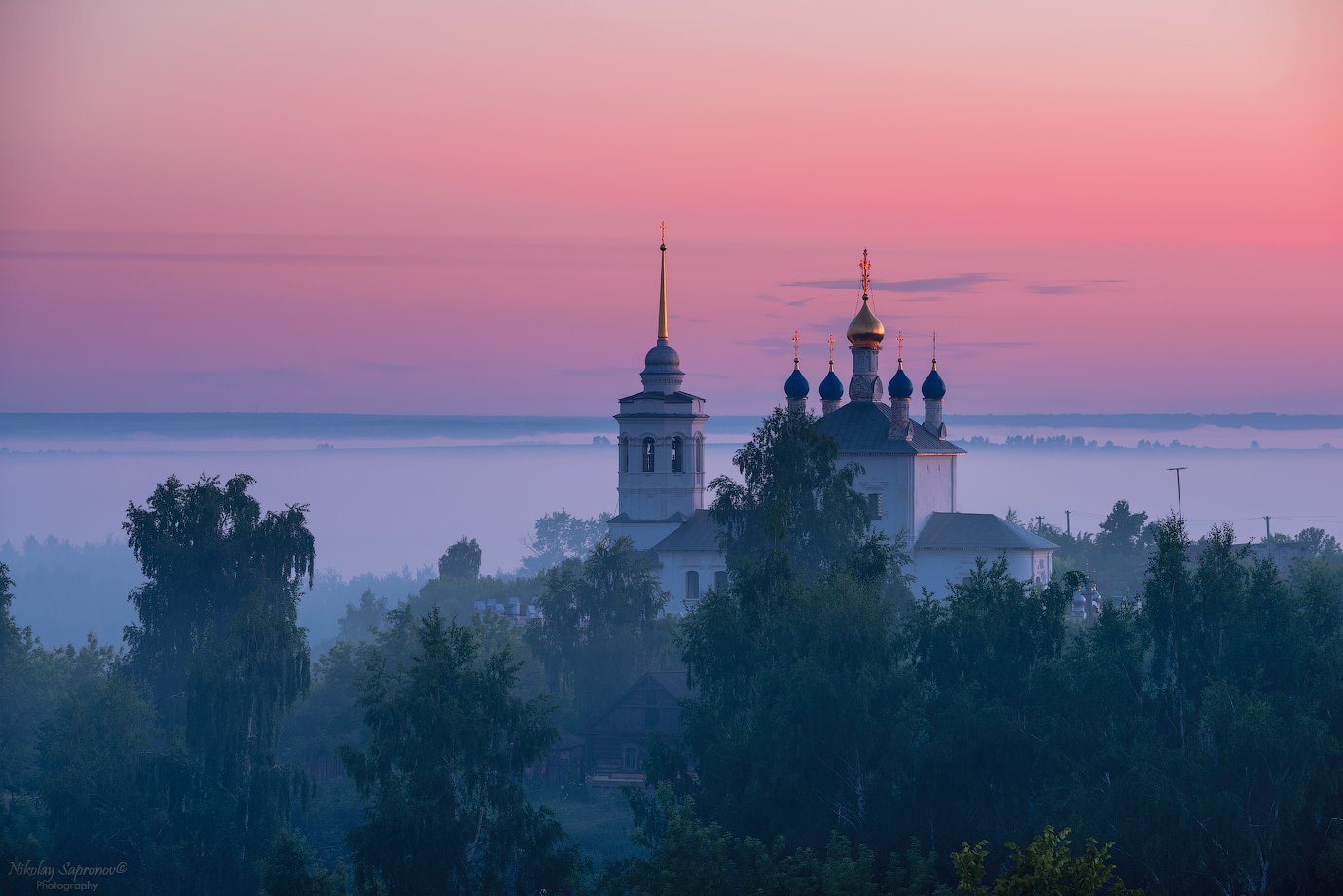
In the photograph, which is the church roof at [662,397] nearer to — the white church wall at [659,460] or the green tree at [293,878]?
the white church wall at [659,460]

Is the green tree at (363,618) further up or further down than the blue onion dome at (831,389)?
further down

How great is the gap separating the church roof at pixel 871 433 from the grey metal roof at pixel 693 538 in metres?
4.89

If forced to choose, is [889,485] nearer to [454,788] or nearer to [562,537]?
[454,788]

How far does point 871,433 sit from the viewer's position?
6009cm

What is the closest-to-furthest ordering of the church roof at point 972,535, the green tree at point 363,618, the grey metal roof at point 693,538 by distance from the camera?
the church roof at point 972,535
the grey metal roof at point 693,538
the green tree at point 363,618

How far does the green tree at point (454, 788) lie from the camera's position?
31719 millimetres

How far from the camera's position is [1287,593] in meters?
36.2

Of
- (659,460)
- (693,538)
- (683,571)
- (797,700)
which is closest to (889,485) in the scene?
(693,538)

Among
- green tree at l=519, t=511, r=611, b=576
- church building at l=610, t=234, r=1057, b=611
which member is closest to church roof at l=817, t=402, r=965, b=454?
church building at l=610, t=234, r=1057, b=611

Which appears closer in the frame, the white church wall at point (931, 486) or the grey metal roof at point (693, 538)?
the white church wall at point (931, 486)

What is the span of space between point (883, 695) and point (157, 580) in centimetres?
1876

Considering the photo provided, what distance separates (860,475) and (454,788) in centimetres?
2811

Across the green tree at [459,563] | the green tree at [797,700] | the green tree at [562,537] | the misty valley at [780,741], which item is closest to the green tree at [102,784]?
the misty valley at [780,741]

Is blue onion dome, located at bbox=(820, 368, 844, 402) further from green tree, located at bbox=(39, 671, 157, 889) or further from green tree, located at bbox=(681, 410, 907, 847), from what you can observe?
green tree, located at bbox=(39, 671, 157, 889)
